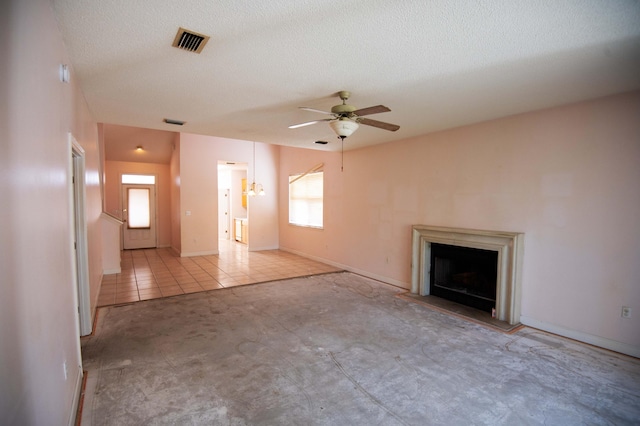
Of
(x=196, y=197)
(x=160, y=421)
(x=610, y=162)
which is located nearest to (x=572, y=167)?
(x=610, y=162)

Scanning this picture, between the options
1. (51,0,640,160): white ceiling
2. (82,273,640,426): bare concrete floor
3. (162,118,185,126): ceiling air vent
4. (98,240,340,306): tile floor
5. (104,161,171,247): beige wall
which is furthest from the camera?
(104,161,171,247): beige wall

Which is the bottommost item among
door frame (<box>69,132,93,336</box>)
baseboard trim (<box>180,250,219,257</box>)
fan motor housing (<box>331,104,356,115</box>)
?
baseboard trim (<box>180,250,219,257</box>)

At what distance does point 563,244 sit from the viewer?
3.48 m

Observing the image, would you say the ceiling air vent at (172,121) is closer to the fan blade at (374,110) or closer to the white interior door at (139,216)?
the fan blade at (374,110)

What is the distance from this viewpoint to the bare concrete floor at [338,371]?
7.20 ft

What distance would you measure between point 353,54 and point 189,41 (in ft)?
3.84

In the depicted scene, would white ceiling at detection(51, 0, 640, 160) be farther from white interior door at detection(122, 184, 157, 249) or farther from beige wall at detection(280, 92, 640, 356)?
white interior door at detection(122, 184, 157, 249)

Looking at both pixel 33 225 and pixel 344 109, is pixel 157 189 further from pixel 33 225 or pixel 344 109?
pixel 33 225

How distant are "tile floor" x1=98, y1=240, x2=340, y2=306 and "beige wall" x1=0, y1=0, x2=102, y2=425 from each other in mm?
2954

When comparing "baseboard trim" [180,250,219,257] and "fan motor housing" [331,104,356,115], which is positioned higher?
"fan motor housing" [331,104,356,115]

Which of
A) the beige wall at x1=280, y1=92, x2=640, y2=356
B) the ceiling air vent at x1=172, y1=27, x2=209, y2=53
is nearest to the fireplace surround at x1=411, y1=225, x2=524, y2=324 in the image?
the beige wall at x1=280, y1=92, x2=640, y2=356

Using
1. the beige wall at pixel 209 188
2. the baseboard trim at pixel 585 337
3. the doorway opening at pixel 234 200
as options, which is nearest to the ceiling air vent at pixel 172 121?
the beige wall at pixel 209 188

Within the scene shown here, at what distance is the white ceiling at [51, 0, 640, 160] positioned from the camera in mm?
1825

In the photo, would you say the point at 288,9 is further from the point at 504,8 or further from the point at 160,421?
the point at 160,421
